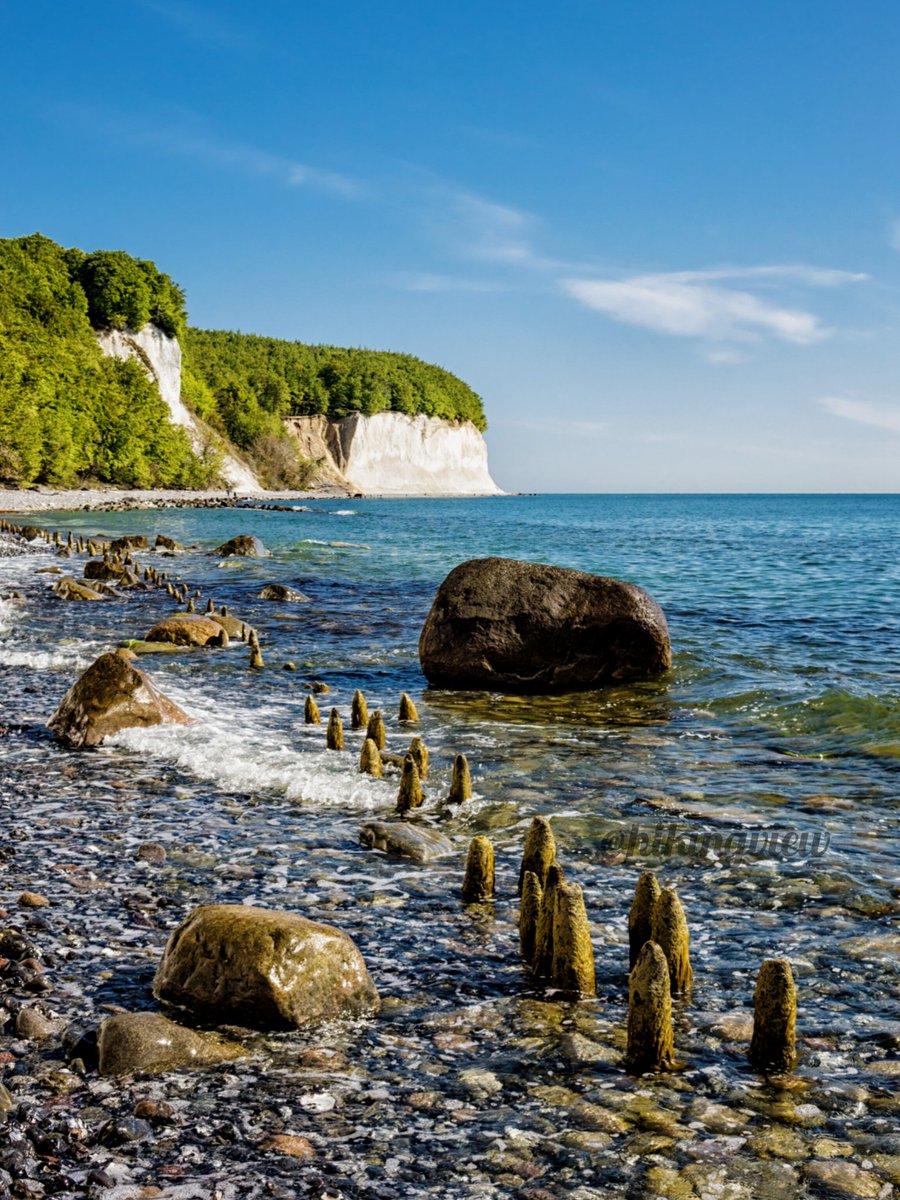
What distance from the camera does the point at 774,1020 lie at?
→ 5250 millimetres

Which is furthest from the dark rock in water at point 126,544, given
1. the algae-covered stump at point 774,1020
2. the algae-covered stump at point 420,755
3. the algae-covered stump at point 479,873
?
the algae-covered stump at point 774,1020

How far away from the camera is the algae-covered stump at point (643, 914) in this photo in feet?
21.0

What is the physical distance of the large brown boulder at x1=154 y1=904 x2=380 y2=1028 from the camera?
5.69 m

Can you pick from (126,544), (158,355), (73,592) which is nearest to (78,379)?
(158,355)

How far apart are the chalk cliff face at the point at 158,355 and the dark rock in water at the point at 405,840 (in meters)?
112

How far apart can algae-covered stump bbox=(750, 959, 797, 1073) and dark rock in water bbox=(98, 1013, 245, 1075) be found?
293 cm

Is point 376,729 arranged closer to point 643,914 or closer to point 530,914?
point 530,914

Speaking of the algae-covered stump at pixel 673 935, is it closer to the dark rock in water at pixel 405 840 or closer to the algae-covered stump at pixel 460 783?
the dark rock in water at pixel 405 840

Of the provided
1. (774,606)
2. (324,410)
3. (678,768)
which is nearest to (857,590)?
(774,606)

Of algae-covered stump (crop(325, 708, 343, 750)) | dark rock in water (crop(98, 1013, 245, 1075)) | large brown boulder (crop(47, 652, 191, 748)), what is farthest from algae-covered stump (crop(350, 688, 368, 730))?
dark rock in water (crop(98, 1013, 245, 1075))

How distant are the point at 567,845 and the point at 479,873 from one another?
1.81m

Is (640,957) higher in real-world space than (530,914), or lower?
higher

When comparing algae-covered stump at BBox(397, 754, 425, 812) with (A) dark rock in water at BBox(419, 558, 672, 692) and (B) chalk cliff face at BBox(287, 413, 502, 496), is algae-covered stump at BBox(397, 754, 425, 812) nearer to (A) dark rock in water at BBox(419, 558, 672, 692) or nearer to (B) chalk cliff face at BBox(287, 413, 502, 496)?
(A) dark rock in water at BBox(419, 558, 672, 692)

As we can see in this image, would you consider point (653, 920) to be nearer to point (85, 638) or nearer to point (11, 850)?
point (11, 850)
